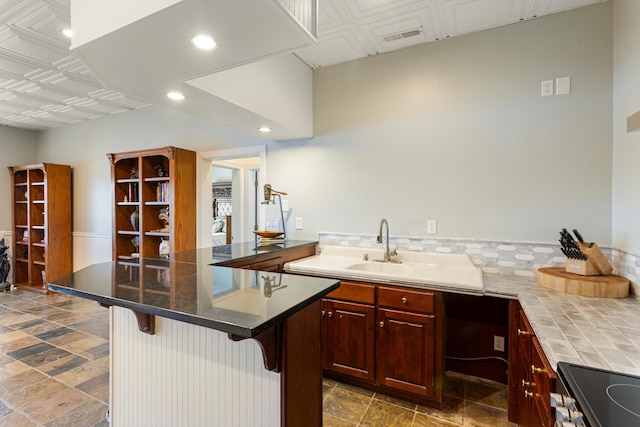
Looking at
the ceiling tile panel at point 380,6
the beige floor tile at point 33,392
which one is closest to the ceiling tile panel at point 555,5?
the ceiling tile panel at point 380,6

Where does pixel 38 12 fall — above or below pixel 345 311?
above

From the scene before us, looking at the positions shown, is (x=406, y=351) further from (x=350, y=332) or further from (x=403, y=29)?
(x=403, y=29)

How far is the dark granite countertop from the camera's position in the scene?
98cm

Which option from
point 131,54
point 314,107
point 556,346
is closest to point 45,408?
point 131,54

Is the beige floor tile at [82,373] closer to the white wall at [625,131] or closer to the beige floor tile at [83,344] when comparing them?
the beige floor tile at [83,344]

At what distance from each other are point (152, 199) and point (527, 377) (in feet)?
14.2

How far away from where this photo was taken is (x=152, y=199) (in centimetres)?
414

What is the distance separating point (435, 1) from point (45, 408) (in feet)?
12.7

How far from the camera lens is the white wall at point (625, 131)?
68.9 inches

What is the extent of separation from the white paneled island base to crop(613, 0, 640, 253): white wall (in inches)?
84.8

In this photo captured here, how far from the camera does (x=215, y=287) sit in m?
1.35

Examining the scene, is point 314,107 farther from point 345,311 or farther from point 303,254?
point 345,311

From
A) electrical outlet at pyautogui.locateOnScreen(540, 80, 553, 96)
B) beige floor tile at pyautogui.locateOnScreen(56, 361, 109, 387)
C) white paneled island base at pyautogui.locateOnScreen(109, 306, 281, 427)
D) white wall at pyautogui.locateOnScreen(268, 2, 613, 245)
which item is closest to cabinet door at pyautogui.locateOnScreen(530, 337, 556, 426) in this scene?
white paneled island base at pyautogui.locateOnScreen(109, 306, 281, 427)

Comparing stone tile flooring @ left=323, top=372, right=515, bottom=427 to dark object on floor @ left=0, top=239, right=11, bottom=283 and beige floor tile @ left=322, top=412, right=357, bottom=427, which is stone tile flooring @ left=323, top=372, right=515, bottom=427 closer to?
beige floor tile @ left=322, top=412, right=357, bottom=427
